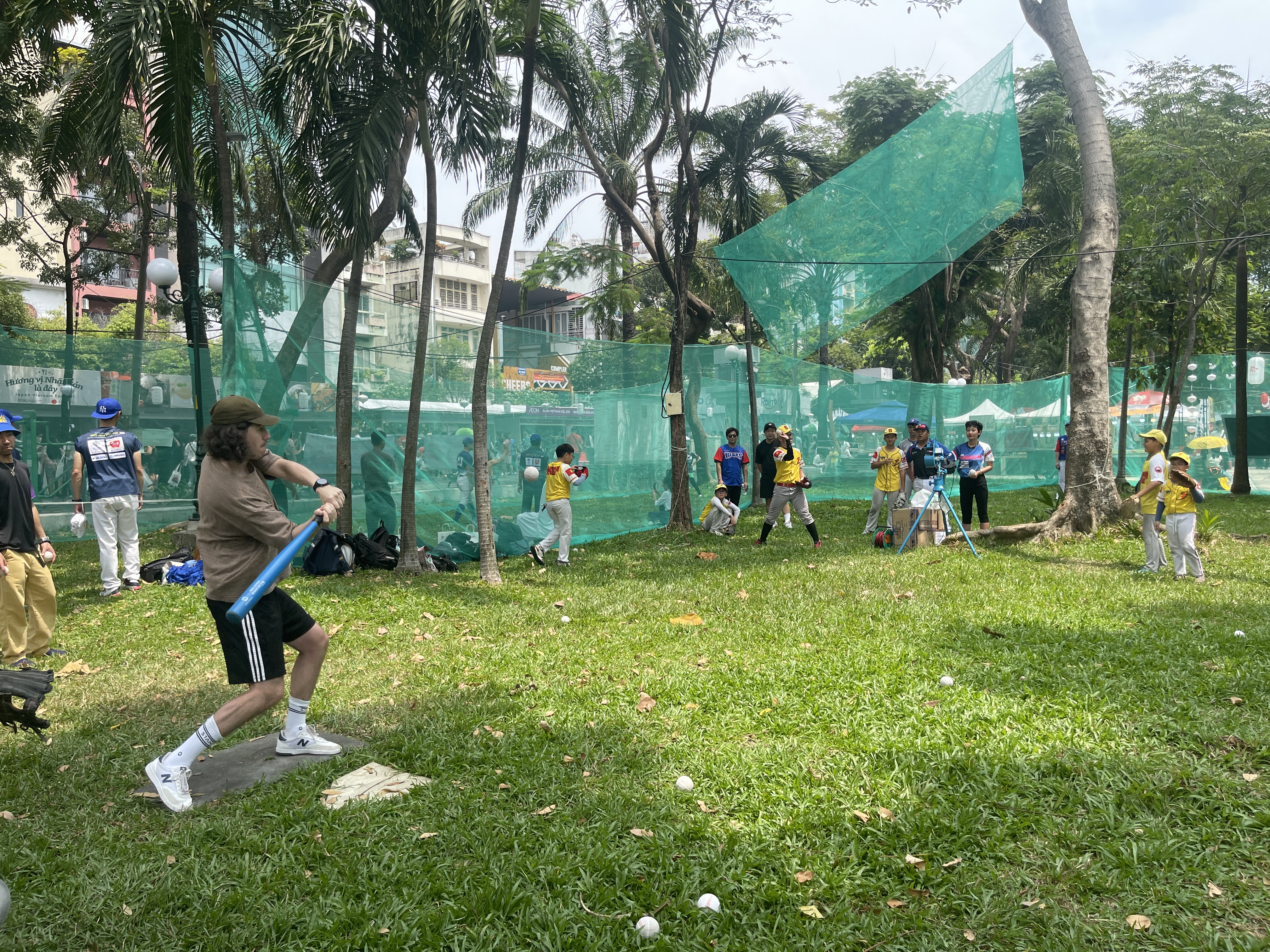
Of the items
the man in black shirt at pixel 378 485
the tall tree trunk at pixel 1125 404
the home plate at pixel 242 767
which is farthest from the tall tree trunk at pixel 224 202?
the tall tree trunk at pixel 1125 404

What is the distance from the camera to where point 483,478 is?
9.39 meters

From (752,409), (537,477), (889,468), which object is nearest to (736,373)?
(752,409)

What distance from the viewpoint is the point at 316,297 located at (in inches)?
384

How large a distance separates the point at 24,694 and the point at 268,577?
3.27 feet

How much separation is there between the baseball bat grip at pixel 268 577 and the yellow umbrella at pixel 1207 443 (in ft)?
73.6

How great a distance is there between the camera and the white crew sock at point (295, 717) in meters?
4.40

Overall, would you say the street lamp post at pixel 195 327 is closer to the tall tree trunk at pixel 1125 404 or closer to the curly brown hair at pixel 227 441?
the curly brown hair at pixel 227 441

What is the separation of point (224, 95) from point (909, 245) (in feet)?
31.5

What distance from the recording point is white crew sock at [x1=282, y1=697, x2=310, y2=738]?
440 centimetres

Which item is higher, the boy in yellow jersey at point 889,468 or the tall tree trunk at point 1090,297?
the tall tree trunk at point 1090,297

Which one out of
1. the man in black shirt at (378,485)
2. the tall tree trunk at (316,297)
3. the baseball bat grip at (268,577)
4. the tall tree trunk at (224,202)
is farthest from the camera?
the man in black shirt at (378,485)

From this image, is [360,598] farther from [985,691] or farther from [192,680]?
[985,691]

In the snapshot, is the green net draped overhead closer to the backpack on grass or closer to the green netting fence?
the green netting fence

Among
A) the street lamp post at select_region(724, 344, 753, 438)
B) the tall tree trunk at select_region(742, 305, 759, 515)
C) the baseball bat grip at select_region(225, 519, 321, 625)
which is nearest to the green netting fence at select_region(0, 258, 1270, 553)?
the street lamp post at select_region(724, 344, 753, 438)
